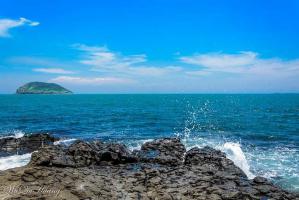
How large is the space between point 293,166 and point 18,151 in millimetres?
27587

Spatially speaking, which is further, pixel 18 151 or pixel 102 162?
pixel 18 151

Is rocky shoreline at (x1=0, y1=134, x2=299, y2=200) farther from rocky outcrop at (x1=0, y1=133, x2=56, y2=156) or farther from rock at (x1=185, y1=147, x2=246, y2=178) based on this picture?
rocky outcrop at (x1=0, y1=133, x2=56, y2=156)

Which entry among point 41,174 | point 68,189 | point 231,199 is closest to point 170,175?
point 231,199

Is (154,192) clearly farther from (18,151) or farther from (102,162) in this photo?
(18,151)

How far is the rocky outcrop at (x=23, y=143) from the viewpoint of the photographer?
37.0 meters

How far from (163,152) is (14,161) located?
14.3m

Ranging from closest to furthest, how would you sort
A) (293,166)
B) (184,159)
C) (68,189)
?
(68,189), (184,159), (293,166)

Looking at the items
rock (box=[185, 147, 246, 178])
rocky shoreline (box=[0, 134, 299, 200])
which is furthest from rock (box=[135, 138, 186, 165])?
rocky shoreline (box=[0, 134, 299, 200])

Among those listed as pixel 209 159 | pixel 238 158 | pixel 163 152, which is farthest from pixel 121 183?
pixel 238 158

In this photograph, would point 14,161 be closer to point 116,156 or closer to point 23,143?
point 23,143

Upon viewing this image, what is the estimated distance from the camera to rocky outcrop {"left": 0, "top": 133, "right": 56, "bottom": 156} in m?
37.0

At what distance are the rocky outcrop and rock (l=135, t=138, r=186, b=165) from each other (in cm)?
1620

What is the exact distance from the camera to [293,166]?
103 feet

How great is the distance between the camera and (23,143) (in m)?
39.9
